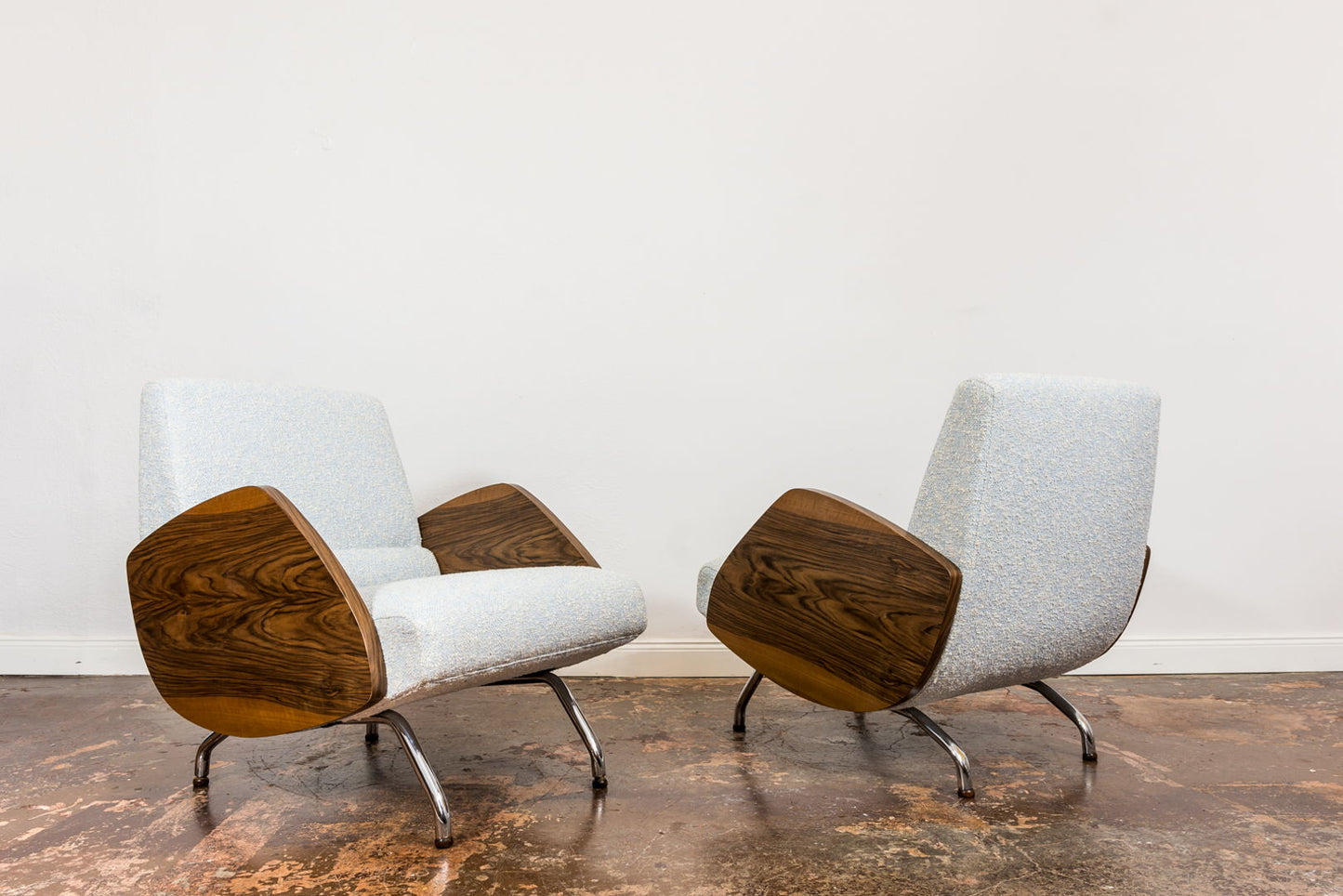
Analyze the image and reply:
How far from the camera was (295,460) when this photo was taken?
191 centimetres

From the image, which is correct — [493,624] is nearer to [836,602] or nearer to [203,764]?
[836,602]

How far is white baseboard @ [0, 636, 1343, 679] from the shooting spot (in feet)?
9.03

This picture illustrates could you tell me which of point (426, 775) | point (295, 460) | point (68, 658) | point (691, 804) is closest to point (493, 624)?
point (426, 775)

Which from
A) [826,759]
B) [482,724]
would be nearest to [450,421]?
[482,724]

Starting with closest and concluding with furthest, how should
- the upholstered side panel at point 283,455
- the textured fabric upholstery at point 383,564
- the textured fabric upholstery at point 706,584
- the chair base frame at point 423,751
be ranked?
the chair base frame at point 423,751, the upholstered side panel at point 283,455, the textured fabric upholstery at point 383,564, the textured fabric upholstery at point 706,584

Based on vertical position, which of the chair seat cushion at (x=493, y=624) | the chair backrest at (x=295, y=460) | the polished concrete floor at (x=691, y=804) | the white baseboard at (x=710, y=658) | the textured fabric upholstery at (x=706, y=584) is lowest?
the white baseboard at (x=710, y=658)

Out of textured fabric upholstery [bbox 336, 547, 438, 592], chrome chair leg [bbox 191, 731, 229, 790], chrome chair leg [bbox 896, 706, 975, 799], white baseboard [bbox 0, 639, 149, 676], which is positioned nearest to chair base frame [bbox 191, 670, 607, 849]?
chrome chair leg [bbox 191, 731, 229, 790]

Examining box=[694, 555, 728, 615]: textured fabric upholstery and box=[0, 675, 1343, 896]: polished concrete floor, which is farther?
box=[694, 555, 728, 615]: textured fabric upholstery

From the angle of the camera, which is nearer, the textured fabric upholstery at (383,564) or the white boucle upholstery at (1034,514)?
the white boucle upholstery at (1034,514)

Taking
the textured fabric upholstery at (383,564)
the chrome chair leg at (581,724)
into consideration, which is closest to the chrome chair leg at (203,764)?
the textured fabric upholstery at (383,564)

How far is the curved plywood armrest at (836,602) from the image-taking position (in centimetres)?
153

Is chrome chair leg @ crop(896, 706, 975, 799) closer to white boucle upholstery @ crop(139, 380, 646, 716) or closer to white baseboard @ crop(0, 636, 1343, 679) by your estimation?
white boucle upholstery @ crop(139, 380, 646, 716)

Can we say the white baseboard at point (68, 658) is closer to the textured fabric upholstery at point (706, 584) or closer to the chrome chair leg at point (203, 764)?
the chrome chair leg at point (203, 764)

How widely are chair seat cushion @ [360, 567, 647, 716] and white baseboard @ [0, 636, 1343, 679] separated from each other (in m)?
1.04
